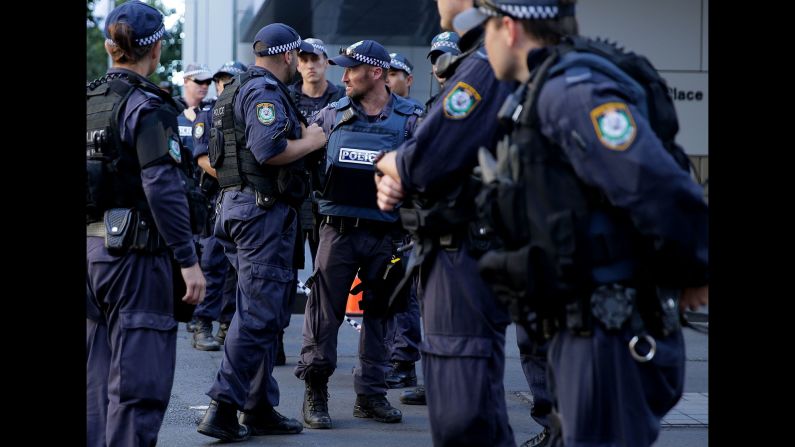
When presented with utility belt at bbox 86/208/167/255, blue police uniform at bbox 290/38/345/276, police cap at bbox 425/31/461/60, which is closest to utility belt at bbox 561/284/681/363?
utility belt at bbox 86/208/167/255

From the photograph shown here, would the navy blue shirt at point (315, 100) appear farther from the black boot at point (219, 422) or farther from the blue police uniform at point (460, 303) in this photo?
the blue police uniform at point (460, 303)

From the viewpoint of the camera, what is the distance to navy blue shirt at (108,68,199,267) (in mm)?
4695

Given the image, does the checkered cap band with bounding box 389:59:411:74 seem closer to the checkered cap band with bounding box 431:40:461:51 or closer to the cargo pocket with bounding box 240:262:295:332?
the checkered cap band with bounding box 431:40:461:51

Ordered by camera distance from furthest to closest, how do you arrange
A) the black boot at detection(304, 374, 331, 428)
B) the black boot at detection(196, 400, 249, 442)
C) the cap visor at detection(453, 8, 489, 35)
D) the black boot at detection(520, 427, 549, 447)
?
1. the black boot at detection(304, 374, 331, 428)
2. the black boot at detection(196, 400, 249, 442)
3. the black boot at detection(520, 427, 549, 447)
4. the cap visor at detection(453, 8, 489, 35)

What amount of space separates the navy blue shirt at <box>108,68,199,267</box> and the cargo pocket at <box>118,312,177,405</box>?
0.31 m

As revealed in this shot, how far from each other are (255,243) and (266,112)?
72cm

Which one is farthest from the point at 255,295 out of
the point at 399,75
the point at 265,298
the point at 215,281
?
the point at 215,281

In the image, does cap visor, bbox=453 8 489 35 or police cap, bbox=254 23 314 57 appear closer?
cap visor, bbox=453 8 489 35

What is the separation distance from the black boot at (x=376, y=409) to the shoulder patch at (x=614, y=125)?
13.1ft

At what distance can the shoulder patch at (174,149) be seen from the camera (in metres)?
4.74

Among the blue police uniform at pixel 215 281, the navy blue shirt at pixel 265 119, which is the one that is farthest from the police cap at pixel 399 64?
the navy blue shirt at pixel 265 119

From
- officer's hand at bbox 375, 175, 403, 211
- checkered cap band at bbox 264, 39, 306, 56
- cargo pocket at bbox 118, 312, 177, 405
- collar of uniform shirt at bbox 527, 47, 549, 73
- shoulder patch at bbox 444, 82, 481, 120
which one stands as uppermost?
checkered cap band at bbox 264, 39, 306, 56
